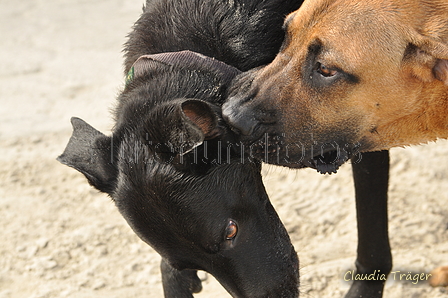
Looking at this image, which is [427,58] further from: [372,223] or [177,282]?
[177,282]

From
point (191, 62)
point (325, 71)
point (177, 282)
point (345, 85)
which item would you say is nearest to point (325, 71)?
point (325, 71)

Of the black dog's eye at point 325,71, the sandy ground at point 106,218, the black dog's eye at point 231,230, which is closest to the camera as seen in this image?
the black dog's eye at point 325,71

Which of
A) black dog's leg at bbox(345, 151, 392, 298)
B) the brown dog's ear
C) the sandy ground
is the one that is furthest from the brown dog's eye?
the sandy ground

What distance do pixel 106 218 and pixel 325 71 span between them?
2.85 metres

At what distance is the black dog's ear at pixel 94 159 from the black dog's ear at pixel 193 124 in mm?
555

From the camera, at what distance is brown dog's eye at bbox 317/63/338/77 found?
328 centimetres

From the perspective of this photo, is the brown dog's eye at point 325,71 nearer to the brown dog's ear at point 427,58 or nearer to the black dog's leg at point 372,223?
the brown dog's ear at point 427,58

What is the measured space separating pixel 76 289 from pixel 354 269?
211 centimetres

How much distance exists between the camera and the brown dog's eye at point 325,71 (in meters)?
3.28

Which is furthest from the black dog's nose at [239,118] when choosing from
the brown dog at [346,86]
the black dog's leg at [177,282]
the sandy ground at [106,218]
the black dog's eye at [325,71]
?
the black dog's leg at [177,282]

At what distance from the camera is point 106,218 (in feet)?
17.9

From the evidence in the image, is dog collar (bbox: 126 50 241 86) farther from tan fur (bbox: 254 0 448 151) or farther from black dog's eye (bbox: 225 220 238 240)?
black dog's eye (bbox: 225 220 238 240)

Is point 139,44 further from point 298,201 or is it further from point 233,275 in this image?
point 298,201

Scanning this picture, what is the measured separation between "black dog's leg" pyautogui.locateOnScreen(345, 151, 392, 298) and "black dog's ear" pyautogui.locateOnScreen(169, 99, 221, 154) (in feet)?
4.79
